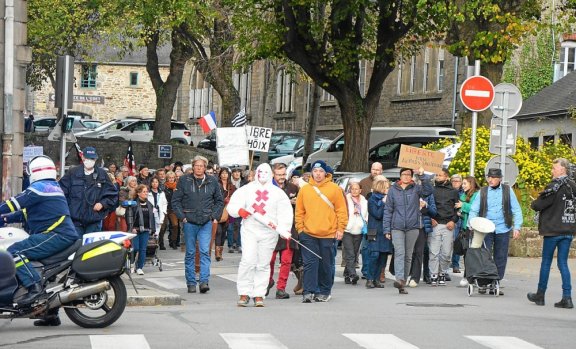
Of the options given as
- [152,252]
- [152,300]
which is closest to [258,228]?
[152,300]

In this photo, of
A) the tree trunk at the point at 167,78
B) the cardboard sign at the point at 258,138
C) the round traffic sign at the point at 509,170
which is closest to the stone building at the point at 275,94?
the tree trunk at the point at 167,78

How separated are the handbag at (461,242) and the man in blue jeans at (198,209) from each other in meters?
3.65

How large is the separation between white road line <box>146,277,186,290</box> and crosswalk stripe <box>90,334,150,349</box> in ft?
24.3

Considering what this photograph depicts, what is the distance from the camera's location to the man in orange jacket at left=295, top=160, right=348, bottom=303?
18047mm

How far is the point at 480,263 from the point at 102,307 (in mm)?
7048

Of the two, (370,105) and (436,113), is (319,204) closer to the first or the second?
(370,105)

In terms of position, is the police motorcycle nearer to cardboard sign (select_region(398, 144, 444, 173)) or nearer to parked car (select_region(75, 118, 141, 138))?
cardboard sign (select_region(398, 144, 444, 173))

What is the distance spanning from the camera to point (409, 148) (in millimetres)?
22188

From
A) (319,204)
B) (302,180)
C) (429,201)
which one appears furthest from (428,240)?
(319,204)

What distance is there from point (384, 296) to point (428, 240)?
2.66 m

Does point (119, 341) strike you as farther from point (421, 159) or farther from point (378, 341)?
point (421, 159)

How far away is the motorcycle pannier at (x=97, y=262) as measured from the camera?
13.6 meters

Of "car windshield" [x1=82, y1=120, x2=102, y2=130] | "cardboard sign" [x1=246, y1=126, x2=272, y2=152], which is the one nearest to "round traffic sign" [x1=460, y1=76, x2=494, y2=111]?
"cardboard sign" [x1=246, y1=126, x2=272, y2=152]

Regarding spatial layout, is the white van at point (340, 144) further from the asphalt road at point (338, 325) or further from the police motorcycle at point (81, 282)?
the police motorcycle at point (81, 282)
